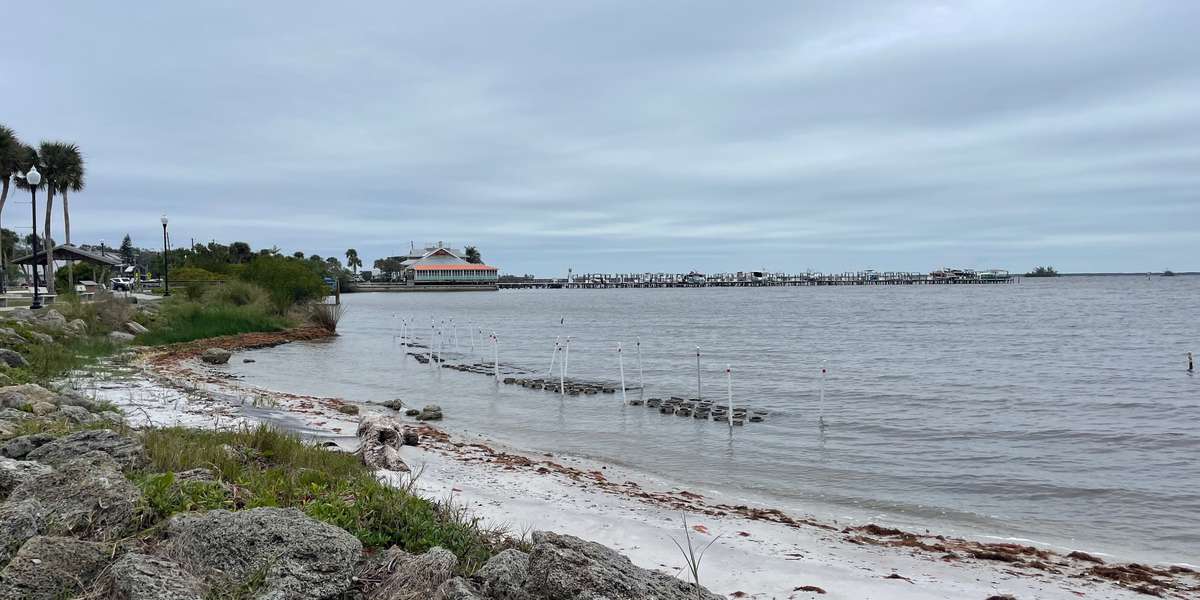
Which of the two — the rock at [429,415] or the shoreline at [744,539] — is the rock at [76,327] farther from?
the rock at [429,415]

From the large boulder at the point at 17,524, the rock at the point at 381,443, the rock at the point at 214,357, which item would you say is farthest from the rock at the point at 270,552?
the rock at the point at 214,357

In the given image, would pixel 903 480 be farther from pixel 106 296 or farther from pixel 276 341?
pixel 276 341

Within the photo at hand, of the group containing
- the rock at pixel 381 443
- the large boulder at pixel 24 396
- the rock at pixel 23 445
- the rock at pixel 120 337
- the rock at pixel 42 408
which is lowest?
the rock at pixel 381 443

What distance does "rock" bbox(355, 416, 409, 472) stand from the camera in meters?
11.6

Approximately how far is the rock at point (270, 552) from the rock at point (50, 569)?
469 mm

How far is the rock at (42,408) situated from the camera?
A: 10758 millimetres

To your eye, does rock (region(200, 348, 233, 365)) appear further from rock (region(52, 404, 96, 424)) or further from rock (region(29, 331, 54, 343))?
rock (region(52, 404, 96, 424))

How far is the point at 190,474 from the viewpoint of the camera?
7.08 metres

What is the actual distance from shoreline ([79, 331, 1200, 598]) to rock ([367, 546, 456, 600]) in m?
2.68

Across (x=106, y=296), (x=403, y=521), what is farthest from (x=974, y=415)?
(x=106, y=296)

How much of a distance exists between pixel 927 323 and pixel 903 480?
56.0 m

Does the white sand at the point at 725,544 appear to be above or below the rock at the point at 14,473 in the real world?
below

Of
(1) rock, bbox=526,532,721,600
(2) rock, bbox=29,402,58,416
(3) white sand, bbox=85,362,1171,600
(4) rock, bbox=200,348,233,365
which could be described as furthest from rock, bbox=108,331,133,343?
(1) rock, bbox=526,532,721,600

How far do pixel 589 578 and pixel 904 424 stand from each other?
17.2m
